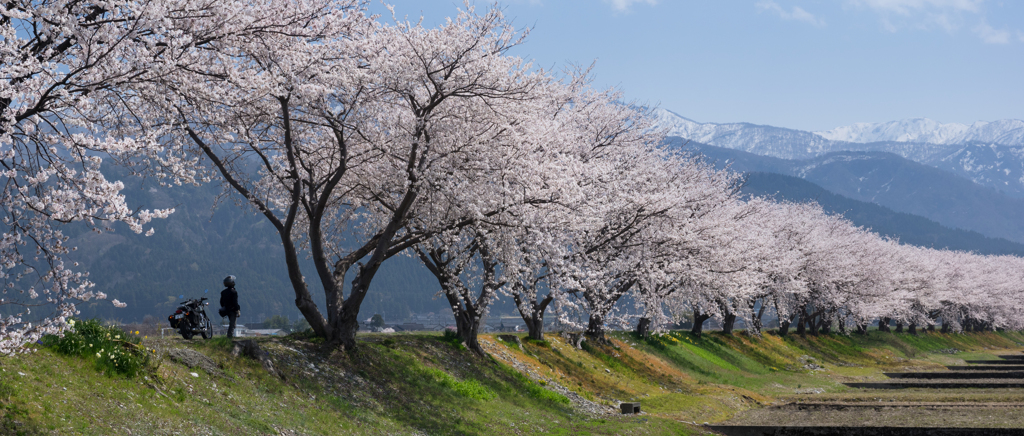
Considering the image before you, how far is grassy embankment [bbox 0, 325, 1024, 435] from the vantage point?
1116 cm

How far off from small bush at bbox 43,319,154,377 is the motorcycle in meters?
5.52

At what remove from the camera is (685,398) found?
30531mm

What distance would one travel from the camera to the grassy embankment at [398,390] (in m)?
11.2

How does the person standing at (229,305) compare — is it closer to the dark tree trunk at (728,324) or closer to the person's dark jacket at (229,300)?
the person's dark jacket at (229,300)

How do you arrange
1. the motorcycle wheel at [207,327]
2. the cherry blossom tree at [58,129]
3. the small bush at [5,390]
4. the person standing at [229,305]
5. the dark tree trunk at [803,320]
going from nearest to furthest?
the cherry blossom tree at [58,129], the small bush at [5,390], the person standing at [229,305], the motorcycle wheel at [207,327], the dark tree trunk at [803,320]

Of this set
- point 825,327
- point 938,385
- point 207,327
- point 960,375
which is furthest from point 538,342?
point 825,327

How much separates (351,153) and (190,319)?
6776 millimetres

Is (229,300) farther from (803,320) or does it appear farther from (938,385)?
(803,320)

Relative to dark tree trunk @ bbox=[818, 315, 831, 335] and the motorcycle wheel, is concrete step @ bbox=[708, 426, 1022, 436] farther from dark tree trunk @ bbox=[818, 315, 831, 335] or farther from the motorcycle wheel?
dark tree trunk @ bbox=[818, 315, 831, 335]

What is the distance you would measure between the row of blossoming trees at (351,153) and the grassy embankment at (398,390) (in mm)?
1560

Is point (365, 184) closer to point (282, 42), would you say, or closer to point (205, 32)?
point (282, 42)

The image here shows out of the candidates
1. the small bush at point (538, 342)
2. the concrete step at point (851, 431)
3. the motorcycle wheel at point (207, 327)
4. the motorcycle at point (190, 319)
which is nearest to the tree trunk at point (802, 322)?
the small bush at point (538, 342)

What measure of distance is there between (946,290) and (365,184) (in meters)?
96.7

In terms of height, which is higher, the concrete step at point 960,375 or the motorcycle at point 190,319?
the motorcycle at point 190,319
